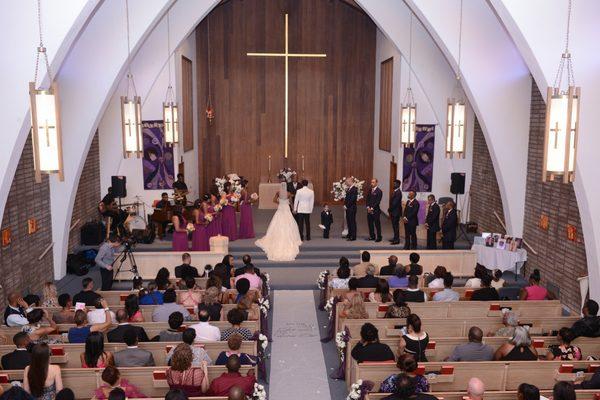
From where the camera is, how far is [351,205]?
1502 centimetres

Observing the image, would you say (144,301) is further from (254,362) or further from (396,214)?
(396,214)

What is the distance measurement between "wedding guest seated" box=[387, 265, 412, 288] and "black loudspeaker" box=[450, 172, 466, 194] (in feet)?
21.2

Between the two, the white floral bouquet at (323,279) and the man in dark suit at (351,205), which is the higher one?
the man in dark suit at (351,205)

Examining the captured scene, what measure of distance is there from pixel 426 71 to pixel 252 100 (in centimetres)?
674

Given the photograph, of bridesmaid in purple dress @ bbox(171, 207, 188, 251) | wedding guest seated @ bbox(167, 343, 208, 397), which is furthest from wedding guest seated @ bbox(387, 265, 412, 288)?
bridesmaid in purple dress @ bbox(171, 207, 188, 251)

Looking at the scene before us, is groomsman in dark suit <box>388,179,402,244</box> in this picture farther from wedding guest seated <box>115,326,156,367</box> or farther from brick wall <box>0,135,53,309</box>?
wedding guest seated <box>115,326,156,367</box>

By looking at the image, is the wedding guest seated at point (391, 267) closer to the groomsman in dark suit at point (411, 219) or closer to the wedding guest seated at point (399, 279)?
the wedding guest seated at point (399, 279)

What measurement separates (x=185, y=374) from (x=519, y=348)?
382 cm

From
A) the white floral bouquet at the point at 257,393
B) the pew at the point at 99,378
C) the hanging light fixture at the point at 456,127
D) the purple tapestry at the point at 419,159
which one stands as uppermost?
the hanging light fixture at the point at 456,127

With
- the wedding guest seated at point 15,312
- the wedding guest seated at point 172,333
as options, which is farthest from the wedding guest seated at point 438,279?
the wedding guest seated at point 15,312

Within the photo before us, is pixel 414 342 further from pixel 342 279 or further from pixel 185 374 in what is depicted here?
pixel 342 279

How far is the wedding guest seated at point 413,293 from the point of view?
368 inches

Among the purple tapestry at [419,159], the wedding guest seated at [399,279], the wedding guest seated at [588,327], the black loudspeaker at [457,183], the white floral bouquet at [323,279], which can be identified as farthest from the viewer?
the purple tapestry at [419,159]

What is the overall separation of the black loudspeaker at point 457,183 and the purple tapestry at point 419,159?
3.08ft
